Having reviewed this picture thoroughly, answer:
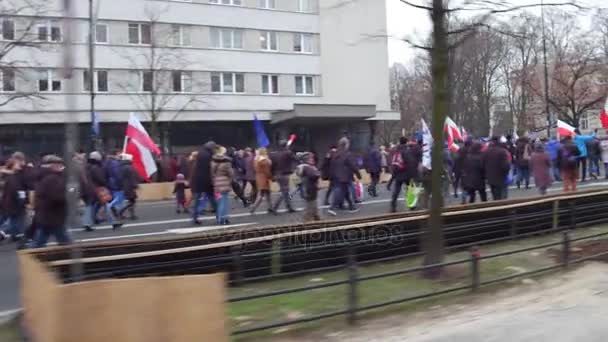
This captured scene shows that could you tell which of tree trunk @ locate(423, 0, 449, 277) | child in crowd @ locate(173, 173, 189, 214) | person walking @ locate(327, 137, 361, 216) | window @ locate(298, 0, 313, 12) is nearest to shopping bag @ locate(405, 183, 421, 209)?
person walking @ locate(327, 137, 361, 216)

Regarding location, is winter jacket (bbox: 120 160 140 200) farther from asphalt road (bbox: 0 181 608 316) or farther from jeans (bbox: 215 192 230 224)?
jeans (bbox: 215 192 230 224)

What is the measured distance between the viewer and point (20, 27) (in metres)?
30.7

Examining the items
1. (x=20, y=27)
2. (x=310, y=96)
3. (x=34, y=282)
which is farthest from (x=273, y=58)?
(x=34, y=282)

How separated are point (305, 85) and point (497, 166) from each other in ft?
110

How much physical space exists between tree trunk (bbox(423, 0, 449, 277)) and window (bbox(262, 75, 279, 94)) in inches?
1491

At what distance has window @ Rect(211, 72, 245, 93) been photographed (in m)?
44.2

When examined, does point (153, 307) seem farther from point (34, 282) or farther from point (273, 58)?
point (273, 58)

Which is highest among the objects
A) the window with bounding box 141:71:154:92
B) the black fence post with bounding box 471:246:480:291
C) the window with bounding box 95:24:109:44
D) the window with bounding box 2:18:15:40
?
the window with bounding box 95:24:109:44

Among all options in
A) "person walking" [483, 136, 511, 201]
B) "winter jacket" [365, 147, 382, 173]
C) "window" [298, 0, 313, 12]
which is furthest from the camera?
"window" [298, 0, 313, 12]

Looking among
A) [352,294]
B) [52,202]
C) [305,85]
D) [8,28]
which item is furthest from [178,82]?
[352,294]

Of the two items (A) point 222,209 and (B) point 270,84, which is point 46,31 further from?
(B) point 270,84

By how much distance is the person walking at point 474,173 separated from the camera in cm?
1517

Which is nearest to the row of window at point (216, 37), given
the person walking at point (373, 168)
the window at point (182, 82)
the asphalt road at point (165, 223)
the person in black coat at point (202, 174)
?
the window at point (182, 82)

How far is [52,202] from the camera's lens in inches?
402
